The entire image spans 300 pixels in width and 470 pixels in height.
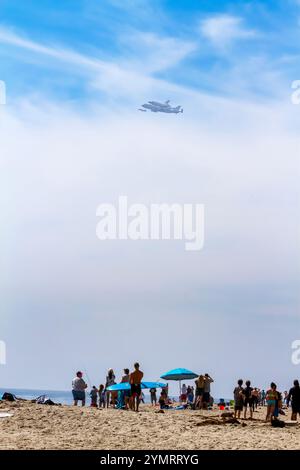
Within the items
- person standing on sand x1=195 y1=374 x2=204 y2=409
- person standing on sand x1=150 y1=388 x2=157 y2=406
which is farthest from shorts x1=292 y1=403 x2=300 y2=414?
person standing on sand x1=150 y1=388 x2=157 y2=406

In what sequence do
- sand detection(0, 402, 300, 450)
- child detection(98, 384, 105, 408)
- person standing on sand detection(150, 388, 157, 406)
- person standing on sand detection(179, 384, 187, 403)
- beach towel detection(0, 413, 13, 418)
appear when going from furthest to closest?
person standing on sand detection(179, 384, 187, 403), person standing on sand detection(150, 388, 157, 406), child detection(98, 384, 105, 408), beach towel detection(0, 413, 13, 418), sand detection(0, 402, 300, 450)

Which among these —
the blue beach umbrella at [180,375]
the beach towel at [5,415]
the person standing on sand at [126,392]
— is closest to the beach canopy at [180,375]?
the blue beach umbrella at [180,375]

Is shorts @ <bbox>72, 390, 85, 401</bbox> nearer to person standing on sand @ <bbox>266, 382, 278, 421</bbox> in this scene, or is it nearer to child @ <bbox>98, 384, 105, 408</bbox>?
child @ <bbox>98, 384, 105, 408</bbox>

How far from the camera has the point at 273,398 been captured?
26.9 meters

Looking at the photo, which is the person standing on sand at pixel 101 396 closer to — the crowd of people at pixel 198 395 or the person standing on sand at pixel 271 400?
the crowd of people at pixel 198 395

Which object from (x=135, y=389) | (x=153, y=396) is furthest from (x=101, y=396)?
(x=153, y=396)

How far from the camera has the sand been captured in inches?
802

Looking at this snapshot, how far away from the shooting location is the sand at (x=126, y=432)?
2036 centimetres

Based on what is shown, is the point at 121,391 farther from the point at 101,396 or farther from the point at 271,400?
the point at 271,400

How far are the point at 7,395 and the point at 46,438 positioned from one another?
930 cm

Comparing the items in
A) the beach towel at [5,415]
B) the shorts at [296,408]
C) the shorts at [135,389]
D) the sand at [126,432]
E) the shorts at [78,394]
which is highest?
the shorts at [135,389]

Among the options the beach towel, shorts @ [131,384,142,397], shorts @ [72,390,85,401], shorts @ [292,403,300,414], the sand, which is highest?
shorts @ [131,384,142,397]

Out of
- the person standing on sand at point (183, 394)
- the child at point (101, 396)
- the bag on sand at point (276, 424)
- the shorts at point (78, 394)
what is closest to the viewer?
the bag on sand at point (276, 424)
